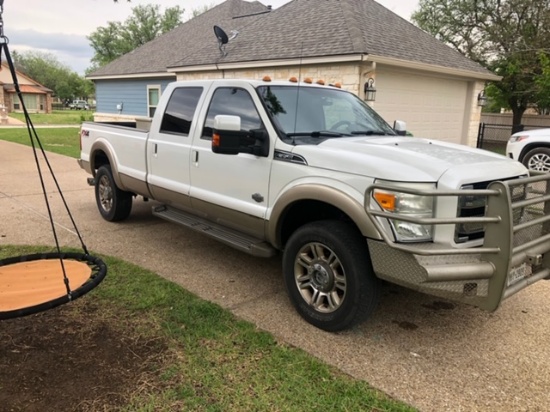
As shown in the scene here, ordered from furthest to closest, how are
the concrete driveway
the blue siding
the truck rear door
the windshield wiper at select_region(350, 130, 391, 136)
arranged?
the blue siding, the truck rear door, the windshield wiper at select_region(350, 130, 391, 136), the concrete driveway

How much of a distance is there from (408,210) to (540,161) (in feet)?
31.6

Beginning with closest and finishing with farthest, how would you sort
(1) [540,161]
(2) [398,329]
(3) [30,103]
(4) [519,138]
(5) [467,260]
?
(5) [467,260], (2) [398,329], (1) [540,161], (4) [519,138], (3) [30,103]

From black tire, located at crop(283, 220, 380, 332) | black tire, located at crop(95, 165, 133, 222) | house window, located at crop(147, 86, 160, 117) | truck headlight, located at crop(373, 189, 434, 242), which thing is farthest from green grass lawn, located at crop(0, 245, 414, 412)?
house window, located at crop(147, 86, 160, 117)

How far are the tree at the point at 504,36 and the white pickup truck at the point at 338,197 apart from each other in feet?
69.7

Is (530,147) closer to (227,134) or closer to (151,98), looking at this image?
(227,134)

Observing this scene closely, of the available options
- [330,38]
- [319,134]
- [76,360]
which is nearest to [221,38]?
[330,38]

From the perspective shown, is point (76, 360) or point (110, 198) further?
point (110, 198)

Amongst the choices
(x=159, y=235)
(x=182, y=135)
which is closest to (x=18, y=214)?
(x=159, y=235)

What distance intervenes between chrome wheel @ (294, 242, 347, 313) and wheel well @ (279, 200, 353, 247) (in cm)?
32

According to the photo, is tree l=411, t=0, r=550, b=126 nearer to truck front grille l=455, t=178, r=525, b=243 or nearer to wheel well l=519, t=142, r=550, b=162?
wheel well l=519, t=142, r=550, b=162

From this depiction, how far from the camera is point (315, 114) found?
15.0 feet

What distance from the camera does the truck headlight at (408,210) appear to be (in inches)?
125

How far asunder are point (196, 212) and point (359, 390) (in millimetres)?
2860

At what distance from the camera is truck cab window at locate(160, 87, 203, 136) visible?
519 cm
